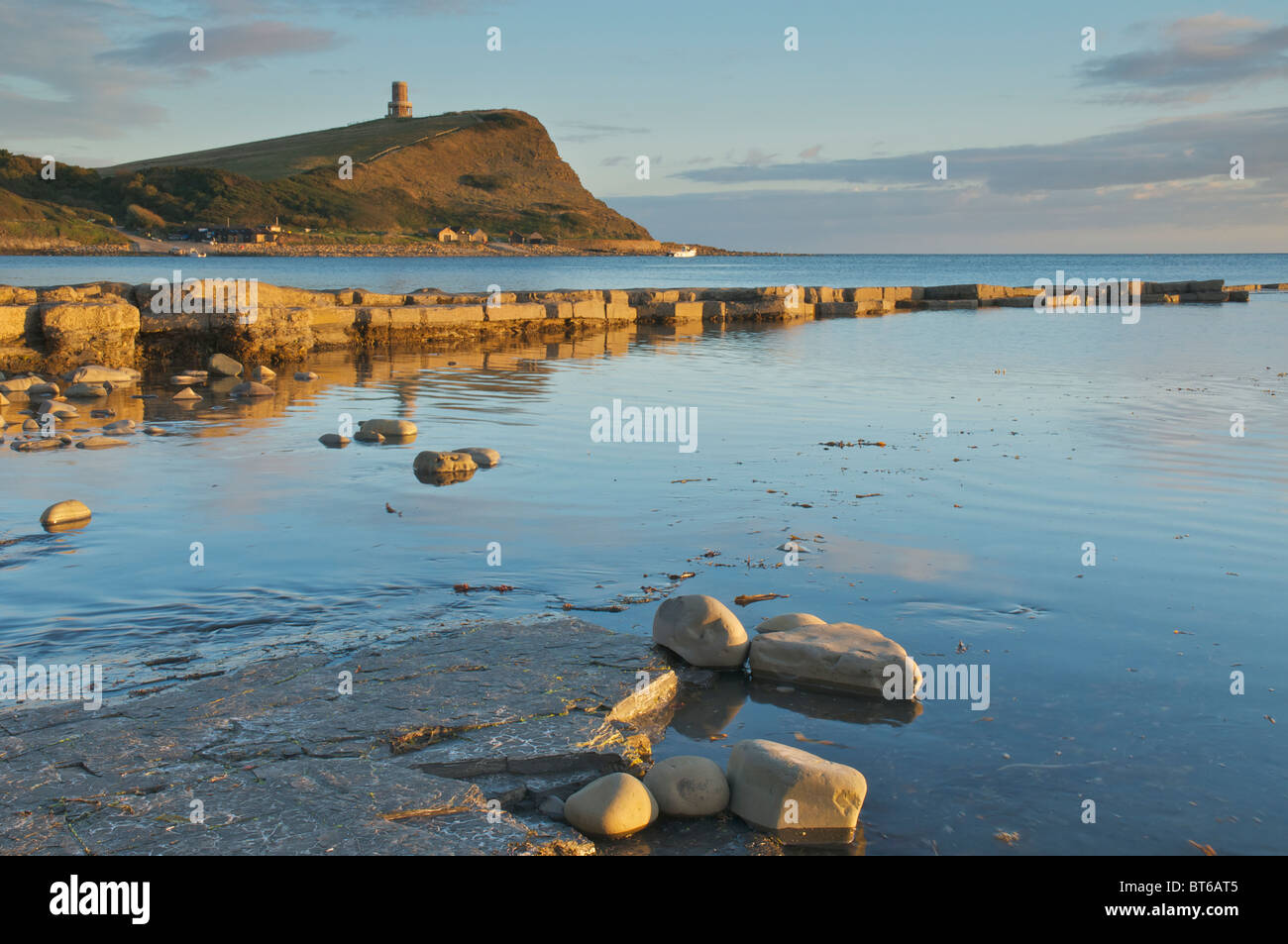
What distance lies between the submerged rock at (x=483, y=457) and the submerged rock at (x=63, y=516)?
3080mm

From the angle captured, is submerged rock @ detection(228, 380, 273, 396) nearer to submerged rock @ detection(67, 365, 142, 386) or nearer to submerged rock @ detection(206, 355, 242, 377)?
submerged rock @ detection(67, 365, 142, 386)

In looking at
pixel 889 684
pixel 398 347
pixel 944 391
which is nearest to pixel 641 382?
pixel 944 391

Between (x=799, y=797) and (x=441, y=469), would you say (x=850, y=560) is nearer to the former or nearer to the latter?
(x=799, y=797)

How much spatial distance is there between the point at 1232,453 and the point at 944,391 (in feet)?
16.4

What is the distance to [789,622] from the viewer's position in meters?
5.10

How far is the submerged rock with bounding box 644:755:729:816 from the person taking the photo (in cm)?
364

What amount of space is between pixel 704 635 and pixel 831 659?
597mm

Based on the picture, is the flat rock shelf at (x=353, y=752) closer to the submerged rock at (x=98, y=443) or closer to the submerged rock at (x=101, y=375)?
the submerged rock at (x=98, y=443)

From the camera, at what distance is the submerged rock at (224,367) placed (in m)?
15.5

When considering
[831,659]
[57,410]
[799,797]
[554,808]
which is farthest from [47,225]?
[799,797]

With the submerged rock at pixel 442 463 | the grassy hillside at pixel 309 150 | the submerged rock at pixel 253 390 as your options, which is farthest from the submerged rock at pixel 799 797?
the grassy hillside at pixel 309 150

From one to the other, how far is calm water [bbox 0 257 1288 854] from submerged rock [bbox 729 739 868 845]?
0.14 meters

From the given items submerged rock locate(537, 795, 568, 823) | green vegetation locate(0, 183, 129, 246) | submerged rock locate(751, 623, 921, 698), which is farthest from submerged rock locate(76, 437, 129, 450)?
green vegetation locate(0, 183, 129, 246)
